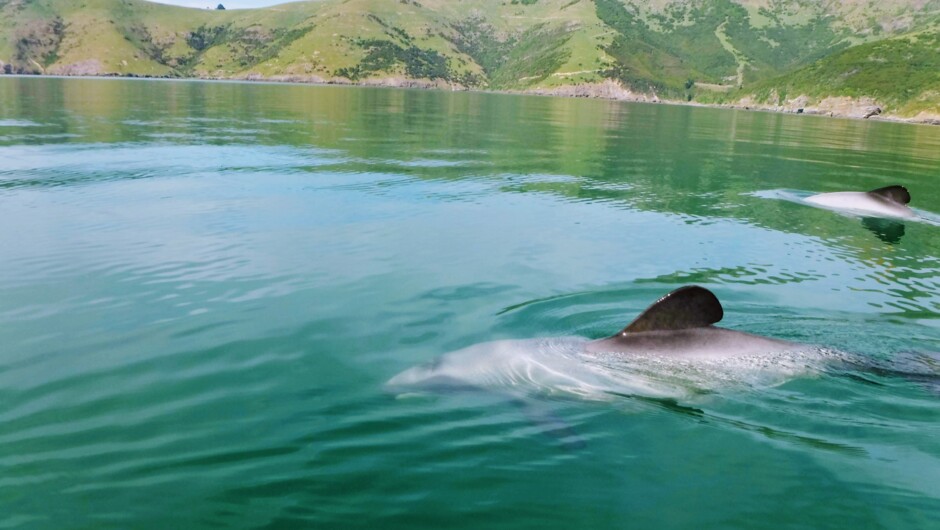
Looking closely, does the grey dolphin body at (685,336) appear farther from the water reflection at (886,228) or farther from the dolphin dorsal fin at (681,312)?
the water reflection at (886,228)

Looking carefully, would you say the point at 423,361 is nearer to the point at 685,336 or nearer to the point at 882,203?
the point at 685,336

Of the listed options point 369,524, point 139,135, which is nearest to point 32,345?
point 369,524

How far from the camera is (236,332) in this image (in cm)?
1321

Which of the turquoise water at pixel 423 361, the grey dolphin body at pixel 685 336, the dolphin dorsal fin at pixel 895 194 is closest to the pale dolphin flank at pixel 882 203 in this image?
the dolphin dorsal fin at pixel 895 194

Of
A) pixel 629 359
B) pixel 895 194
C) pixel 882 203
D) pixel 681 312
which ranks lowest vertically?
pixel 629 359

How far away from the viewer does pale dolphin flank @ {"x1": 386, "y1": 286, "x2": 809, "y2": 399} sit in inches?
427

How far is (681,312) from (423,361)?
4.77 meters

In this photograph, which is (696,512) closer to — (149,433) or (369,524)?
(369,524)

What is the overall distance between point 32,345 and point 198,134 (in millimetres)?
44001

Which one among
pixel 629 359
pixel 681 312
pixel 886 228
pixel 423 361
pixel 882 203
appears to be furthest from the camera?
pixel 882 203

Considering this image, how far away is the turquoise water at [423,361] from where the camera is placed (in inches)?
316

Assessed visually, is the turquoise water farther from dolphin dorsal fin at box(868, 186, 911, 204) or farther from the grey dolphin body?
dolphin dorsal fin at box(868, 186, 911, 204)

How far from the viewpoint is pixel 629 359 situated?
444 inches

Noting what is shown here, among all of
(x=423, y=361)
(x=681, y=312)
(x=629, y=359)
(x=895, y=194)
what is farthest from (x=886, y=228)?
(x=423, y=361)
